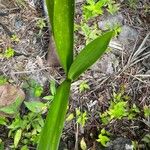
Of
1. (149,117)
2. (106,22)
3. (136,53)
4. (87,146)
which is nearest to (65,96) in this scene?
(87,146)

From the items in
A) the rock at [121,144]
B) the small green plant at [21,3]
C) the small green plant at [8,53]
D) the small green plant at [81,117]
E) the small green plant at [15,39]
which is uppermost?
the small green plant at [21,3]

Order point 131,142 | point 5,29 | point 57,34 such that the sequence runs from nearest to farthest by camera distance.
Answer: point 57,34, point 131,142, point 5,29

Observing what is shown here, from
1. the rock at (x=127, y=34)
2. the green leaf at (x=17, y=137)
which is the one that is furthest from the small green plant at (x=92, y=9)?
the green leaf at (x=17, y=137)

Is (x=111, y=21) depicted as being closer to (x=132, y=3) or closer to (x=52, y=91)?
(x=132, y=3)

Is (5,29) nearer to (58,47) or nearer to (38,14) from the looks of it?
(38,14)

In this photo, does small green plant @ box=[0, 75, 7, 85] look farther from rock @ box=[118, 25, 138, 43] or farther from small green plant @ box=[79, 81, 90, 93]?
rock @ box=[118, 25, 138, 43]

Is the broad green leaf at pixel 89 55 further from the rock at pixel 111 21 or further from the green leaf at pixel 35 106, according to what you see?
the rock at pixel 111 21

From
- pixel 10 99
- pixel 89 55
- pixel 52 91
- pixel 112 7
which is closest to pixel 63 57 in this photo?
pixel 89 55
